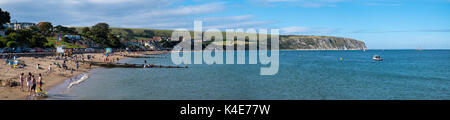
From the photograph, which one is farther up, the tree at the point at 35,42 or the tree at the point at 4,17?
the tree at the point at 4,17

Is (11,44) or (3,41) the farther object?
(3,41)

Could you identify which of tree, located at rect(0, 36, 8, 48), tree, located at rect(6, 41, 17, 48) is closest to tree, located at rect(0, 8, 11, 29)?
tree, located at rect(0, 36, 8, 48)

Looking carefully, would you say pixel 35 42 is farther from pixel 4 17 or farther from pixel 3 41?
pixel 4 17

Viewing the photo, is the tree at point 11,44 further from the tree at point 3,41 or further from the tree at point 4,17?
the tree at point 4,17

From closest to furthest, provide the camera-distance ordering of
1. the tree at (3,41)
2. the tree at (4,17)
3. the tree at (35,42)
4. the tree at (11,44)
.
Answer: the tree at (3,41) < the tree at (11,44) < the tree at (35,42) < the tree at (4,17)

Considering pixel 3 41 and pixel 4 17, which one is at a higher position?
pixel 4 17

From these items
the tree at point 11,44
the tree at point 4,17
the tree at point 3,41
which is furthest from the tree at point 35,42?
the tree at point 4,17

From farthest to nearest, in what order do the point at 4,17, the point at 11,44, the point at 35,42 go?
the point at 4,17 → the point at 35,42 → the point at 11,44

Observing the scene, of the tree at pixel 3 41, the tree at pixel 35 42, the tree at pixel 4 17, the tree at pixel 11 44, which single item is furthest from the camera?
the tree at pixel 4 17

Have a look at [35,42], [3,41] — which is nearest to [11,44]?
[3,41]
